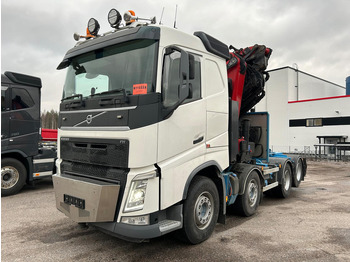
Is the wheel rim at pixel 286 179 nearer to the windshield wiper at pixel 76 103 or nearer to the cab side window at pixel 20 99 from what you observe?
the windshield wiper at pixel 76 103

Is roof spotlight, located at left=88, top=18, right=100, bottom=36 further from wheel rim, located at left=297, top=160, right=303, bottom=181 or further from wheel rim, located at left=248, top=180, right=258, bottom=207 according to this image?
wheel rim, located at left=297, top=160, right=303, bottom=181

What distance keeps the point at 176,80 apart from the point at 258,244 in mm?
2759

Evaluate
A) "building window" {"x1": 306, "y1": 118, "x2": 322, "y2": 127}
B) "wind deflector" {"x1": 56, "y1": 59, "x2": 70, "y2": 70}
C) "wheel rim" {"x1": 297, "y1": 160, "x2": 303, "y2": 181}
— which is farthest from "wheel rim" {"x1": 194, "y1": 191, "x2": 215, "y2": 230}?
"building window" {"x1": 306, "y1": 118, "x2": 322, "y2": 127}

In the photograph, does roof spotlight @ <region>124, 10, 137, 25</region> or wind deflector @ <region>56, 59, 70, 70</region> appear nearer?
roof spotlight @ <region>124, 10, 137, 25</region>

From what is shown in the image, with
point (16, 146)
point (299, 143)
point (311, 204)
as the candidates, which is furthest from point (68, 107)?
point (299, 143)

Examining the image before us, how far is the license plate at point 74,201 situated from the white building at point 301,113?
76.0ft

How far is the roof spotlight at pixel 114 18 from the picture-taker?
4.12 metres

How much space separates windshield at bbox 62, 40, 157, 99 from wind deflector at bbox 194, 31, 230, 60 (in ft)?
3.76

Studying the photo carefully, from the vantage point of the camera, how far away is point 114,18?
4152 millimetres

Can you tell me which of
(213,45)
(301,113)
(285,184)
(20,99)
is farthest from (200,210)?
(301,113)

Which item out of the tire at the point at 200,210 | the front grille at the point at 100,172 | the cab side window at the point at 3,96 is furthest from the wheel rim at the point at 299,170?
the cab side window at the point at 3,96

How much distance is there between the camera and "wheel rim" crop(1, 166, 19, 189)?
7.46 m

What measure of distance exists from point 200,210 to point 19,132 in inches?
237

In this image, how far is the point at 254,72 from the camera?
239 inches
